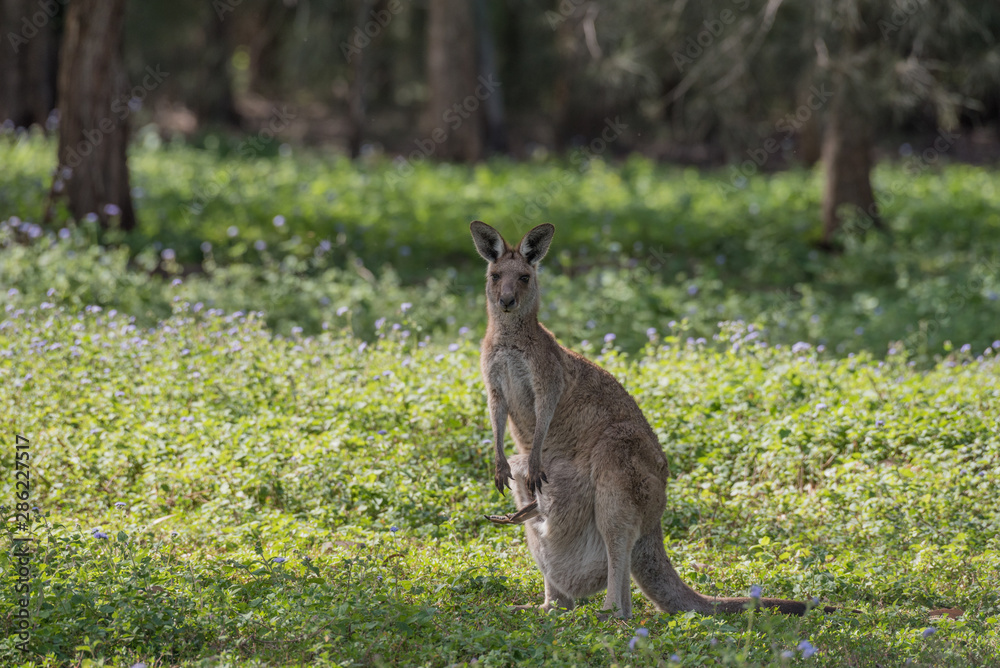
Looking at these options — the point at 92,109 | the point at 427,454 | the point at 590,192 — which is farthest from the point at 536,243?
the point at 590,192

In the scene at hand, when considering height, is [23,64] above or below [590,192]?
above

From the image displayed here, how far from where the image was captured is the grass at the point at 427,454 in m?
4.39

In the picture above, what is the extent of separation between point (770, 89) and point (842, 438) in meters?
9.68

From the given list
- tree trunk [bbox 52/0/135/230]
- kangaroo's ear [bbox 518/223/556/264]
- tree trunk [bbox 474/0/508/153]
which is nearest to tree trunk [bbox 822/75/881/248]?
tree trunk [bbox 52/0/135/230]

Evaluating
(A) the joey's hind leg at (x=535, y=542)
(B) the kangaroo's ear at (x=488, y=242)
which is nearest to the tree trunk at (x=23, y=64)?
(B) the kangaroo's ear at (x=488, y=242)

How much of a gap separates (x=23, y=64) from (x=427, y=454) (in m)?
15.5

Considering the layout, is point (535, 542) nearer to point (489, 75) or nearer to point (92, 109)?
point (92, 109)

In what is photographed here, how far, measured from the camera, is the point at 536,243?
518 cm

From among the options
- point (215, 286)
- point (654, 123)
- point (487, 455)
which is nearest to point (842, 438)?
point (487, 455)

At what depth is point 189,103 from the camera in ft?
88.6

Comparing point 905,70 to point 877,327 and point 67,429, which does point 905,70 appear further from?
point 67,429

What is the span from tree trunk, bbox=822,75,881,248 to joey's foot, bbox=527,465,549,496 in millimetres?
9247

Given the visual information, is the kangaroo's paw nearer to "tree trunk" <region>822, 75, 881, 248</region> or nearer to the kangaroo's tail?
the kangaroo's tail

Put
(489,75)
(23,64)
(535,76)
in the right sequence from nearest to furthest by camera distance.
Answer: (23,64)
(489,75)
(535,76)
